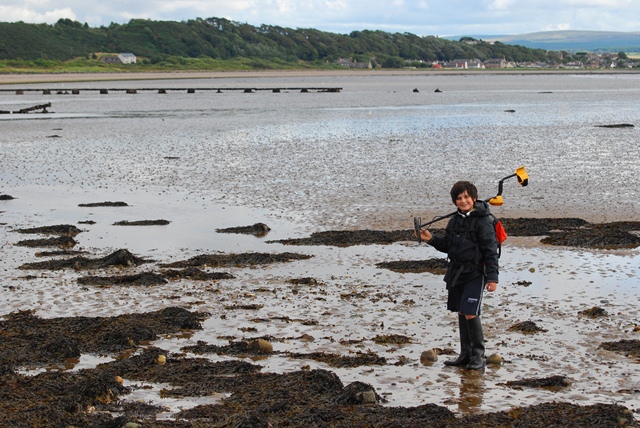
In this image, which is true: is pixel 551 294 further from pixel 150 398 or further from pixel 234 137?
pixel 234 137

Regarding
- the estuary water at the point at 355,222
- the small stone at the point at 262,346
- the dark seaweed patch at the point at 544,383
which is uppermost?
the small stone at the point at 262,346

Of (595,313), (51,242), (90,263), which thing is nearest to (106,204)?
(51,242)

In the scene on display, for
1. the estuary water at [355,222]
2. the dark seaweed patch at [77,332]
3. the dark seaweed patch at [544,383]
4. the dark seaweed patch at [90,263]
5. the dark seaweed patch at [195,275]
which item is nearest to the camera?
the dark seaweed patch at [544,383]

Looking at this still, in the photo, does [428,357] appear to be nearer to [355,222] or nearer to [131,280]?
[131,280]

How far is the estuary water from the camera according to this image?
8500mm

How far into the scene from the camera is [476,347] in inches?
318

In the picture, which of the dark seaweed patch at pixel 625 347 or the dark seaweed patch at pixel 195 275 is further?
the dark seaweed patch at pixel 195 275

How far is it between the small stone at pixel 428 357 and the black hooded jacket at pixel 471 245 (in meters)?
0.66

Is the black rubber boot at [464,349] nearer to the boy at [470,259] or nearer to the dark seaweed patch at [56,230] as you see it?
the boy at [470,259]

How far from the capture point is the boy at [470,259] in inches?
318

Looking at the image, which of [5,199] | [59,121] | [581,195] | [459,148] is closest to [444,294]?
[581,195]

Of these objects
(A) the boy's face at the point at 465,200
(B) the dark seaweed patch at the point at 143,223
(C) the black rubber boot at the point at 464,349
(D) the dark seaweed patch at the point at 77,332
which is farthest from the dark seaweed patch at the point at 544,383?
(B) the dark seaweed patch at the point at 143,223

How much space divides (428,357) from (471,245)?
1133 mm

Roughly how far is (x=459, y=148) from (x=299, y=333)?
896 inches
